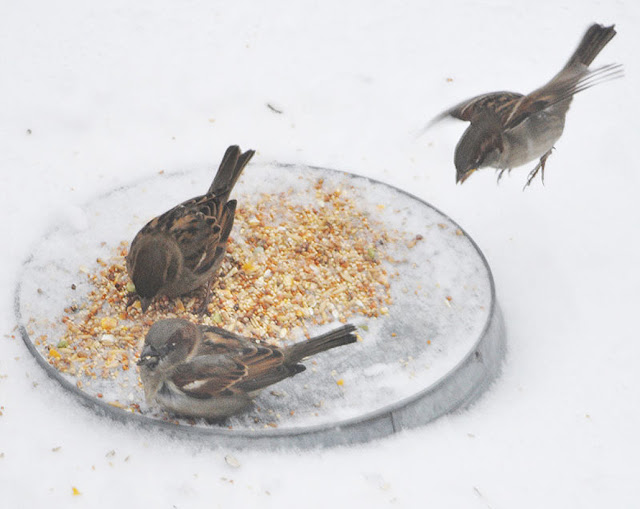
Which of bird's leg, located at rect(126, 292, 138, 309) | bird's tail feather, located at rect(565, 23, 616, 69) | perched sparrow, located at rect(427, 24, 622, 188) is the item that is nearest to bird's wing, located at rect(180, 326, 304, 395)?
bird's leg, located at rect(126, 292, 138, 309)

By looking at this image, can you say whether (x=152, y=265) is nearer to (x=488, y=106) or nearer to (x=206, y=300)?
(x=206, y=300)

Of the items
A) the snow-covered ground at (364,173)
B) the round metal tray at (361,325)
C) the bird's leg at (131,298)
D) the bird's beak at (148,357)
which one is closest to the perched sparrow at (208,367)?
the bird's beak at (148,357)

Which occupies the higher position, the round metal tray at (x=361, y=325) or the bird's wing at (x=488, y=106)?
the bird's wing at (x=488, y=106)

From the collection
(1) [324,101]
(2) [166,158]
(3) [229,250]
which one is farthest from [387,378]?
(1) [324,101]

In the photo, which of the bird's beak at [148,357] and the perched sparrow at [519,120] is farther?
the perched sparrow at [519,120]

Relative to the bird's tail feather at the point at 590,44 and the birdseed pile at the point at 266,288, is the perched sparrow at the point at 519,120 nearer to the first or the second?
the bird's tail feather at the point at 590,44

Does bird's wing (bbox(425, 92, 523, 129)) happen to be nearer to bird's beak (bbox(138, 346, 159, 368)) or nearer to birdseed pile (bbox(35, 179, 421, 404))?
birdseed pile (bbox(35, 179, 421, 404))
